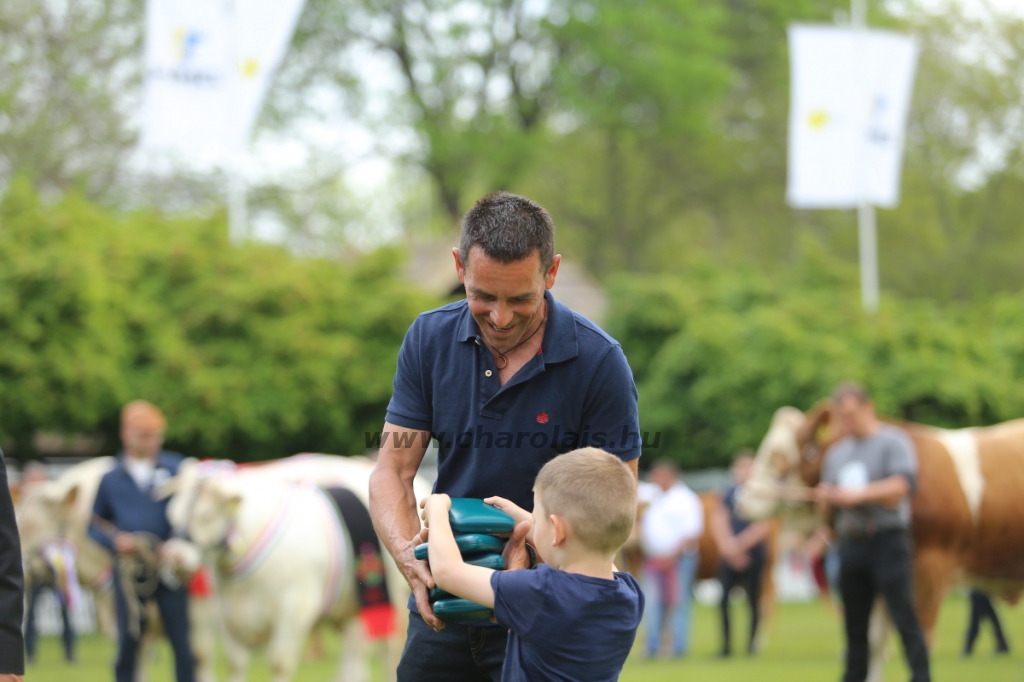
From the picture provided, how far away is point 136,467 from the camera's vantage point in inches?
344

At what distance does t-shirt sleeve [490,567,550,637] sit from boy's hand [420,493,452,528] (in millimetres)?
237

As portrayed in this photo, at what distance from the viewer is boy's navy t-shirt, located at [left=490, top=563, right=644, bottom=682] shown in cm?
322

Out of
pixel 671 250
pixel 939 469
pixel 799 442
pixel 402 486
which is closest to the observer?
pixel 402 486

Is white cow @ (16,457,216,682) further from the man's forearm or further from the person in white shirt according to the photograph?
the man's forearm

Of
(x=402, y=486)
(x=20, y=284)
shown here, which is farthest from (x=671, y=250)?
(x=402, y=486)

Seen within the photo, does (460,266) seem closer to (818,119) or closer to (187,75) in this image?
(187,75)

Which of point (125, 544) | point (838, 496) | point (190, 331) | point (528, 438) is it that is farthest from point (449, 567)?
point (190, 331)

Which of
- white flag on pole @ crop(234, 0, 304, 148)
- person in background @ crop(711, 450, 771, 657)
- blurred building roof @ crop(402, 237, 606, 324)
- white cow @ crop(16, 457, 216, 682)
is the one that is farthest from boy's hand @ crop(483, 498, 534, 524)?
blurred building roof @ crop(402, 237, 606, 324)

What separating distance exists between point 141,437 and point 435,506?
5.98 meters

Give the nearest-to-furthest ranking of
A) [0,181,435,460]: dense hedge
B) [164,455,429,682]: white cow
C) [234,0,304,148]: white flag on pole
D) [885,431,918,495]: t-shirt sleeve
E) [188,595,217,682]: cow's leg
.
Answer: [885,431,918,495]: t-shirt sleeve, [164,455,429,682]: white cow, [188,595,217,682]: cow's leg, [0,181,435,460]: dense hedge, [234,0,304,148]: white flag on pole

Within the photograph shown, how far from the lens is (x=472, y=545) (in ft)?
10.7

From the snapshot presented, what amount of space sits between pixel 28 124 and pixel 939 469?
20.1 metres

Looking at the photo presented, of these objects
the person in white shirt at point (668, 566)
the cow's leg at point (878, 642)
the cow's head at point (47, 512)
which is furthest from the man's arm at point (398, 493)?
the person in white shirt at point (668, 566)

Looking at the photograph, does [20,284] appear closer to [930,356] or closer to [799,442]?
[799,442]
